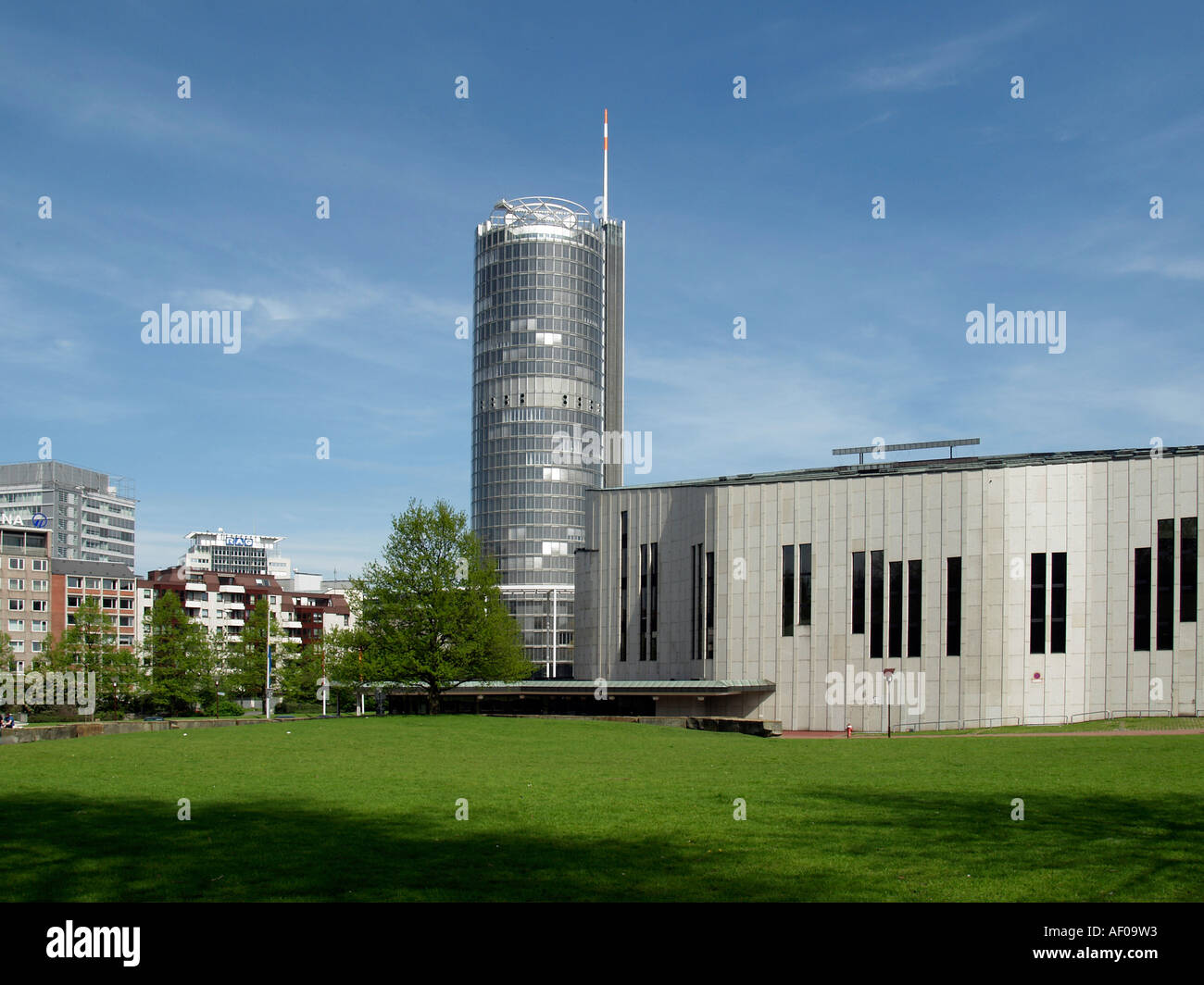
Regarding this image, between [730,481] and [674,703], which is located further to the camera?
[730,481]

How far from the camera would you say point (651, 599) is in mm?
92375

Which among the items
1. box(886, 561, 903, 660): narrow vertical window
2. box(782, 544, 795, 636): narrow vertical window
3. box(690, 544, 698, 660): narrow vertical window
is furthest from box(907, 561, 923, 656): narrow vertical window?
box(690, 544, 698, 660): narrow vertical window

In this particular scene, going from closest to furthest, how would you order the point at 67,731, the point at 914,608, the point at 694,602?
the point at 67,731 < the point at 914,608 < the point at 694,602

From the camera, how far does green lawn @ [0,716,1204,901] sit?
485 inches

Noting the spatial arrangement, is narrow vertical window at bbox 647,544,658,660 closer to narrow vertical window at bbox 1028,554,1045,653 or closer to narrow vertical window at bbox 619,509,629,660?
narrow vertical window at bbox 619,509,629,660

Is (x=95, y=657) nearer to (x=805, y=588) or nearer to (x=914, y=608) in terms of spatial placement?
(x=805, y=588)

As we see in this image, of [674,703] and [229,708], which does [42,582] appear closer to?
[229,708]

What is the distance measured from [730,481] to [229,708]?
60488 mm

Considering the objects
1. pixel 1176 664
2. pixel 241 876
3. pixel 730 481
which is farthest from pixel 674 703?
pixel 241 876

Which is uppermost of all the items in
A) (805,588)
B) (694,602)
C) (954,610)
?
(805,588)

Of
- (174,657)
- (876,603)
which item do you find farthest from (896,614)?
(174,657)

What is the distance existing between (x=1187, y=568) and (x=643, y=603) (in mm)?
42045

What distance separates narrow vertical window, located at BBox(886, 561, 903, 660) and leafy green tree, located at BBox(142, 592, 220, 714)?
6368 centimetres
